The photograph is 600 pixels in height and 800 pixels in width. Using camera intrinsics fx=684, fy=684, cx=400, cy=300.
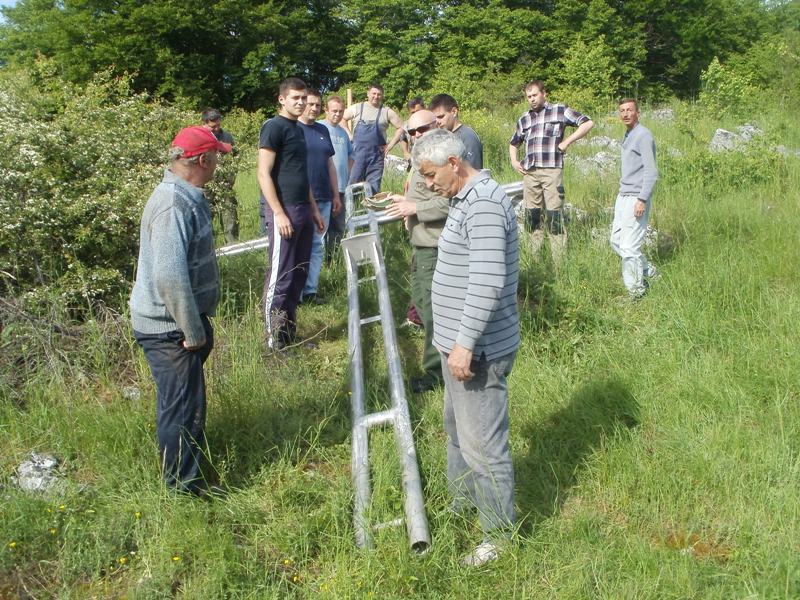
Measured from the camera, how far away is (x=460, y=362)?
283 centimetres

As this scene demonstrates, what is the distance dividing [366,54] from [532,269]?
27.2 meters

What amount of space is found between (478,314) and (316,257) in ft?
12.7

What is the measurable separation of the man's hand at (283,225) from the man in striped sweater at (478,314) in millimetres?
2330

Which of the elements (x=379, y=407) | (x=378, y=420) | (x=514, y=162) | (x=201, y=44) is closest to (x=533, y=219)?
(x=514, y=162)

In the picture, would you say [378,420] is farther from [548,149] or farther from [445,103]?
[548,149]

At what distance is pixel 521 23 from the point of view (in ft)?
101

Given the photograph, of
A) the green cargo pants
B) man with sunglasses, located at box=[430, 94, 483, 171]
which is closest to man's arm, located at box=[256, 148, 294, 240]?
the green cargo pants

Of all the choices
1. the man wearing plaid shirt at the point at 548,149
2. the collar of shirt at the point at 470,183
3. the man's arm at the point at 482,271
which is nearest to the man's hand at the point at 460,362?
the man's arm at the point at 482,271

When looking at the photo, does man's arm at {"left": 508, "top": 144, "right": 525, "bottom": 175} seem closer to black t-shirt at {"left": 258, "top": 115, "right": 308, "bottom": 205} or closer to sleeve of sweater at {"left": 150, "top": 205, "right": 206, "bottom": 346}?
black t-shirt at {"left": 258, "top": 115, "right": 308, "bottom": 205}

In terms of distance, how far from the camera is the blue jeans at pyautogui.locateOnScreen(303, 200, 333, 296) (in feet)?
20.7

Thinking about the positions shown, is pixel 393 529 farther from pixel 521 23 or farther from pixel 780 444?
pixel 521 23

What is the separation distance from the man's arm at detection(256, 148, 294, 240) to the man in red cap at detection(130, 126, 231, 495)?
5.41 feet

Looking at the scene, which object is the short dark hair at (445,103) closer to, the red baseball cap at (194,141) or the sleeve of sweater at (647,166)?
the sleeve of sweater at (647,166)

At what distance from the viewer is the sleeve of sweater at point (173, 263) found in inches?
120
